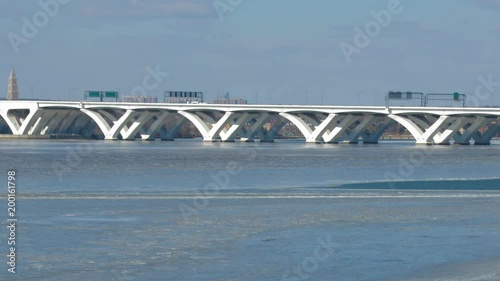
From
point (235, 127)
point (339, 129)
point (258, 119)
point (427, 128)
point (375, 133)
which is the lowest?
point (375, 133)

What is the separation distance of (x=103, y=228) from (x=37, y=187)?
52.8 feet

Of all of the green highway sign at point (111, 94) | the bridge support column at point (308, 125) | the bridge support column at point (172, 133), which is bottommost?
the bridge support column at point (172, 133)

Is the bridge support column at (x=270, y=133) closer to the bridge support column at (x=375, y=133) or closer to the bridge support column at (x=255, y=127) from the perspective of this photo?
the bridge support column at (x=255, y=127)

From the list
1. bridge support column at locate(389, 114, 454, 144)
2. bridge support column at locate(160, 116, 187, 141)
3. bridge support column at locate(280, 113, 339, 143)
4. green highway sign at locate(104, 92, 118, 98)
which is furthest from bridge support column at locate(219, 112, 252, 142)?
green highway sign at locate(104, 92, 118, 98)

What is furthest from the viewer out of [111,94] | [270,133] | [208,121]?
[111,94]

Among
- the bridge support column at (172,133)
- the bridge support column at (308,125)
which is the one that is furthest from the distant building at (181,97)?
the bridge support column at (308,125)

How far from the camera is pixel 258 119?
13688 centimetres

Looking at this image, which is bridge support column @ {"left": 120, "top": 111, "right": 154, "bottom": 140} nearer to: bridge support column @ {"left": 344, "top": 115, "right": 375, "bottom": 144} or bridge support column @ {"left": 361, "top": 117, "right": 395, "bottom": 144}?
bridge support column @ {"left": 344, "top": 115, "right": 375, "bottom": 144}

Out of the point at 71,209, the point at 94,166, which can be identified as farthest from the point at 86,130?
the point at 71,209

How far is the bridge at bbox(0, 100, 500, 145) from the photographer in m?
126

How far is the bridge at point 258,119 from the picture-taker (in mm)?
125625

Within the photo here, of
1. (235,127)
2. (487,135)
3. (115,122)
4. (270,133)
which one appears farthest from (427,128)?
(115,122)

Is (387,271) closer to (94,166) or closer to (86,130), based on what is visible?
(94,166)

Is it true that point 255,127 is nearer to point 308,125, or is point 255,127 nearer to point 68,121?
point 308,125
